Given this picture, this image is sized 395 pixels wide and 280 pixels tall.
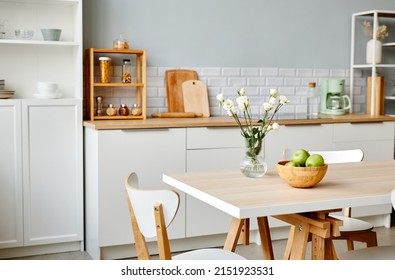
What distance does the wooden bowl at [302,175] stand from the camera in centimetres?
256

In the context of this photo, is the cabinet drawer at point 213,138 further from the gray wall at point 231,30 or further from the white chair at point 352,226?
the white chair at point 352,226

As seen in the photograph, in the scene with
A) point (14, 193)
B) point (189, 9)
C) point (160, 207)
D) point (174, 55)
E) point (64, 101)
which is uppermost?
point (189, 9)

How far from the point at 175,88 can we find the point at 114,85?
0.61 m

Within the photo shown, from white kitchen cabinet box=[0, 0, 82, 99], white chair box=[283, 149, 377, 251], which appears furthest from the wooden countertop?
white chair box=[283, 149, 377, 251]

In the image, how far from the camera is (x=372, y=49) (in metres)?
5.52

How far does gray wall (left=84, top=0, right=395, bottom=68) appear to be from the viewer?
4750mm

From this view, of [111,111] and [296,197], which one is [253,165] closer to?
[296,197]

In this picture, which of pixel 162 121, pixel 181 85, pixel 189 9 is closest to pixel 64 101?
pixel 162 121

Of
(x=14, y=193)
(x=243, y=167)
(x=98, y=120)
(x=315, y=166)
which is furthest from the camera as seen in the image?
(x=98, y=120)

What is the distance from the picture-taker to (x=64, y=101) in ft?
14.0

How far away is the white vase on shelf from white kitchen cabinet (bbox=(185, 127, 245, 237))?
5.68ft

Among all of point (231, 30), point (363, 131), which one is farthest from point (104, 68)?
A: point (363, 131)

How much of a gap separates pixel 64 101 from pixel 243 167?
6.13 ft

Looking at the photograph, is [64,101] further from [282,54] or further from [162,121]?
[282,54]
